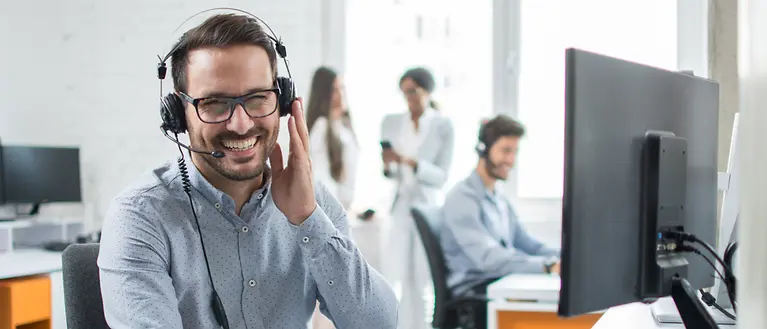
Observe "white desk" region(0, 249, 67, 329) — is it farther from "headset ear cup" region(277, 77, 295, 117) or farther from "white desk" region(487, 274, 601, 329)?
"headset ear cup" region(277, 77, 295, 117)

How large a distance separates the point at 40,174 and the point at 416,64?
2.06m

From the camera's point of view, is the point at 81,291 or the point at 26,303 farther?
the point at 26,303

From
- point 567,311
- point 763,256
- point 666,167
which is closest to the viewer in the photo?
point 763,256

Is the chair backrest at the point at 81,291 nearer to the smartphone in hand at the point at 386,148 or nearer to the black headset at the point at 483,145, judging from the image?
the black headset at the point at 483,145

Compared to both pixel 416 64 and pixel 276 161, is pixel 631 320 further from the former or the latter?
pixel 416 64

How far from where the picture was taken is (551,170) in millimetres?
4465

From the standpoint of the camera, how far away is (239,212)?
4.92ft

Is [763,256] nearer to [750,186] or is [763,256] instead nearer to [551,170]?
[750,186]

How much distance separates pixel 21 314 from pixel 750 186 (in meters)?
2.85

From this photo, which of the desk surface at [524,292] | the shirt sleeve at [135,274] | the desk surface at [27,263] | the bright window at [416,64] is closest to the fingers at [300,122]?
the shirt sleeve at [135,274]

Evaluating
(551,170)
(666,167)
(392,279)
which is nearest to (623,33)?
(551,170)

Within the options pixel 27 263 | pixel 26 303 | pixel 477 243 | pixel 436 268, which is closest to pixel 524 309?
pixel 436 268

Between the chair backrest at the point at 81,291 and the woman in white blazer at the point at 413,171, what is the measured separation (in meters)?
2.58

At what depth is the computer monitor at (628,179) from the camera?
96cm
